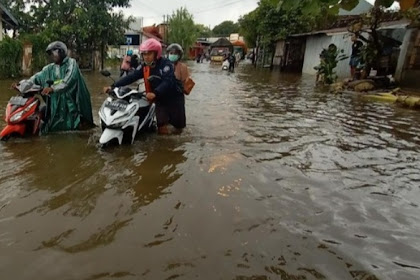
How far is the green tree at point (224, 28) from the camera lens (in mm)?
99312

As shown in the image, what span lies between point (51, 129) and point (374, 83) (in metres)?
12.0

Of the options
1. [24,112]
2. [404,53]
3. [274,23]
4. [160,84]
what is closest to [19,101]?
[24,112]

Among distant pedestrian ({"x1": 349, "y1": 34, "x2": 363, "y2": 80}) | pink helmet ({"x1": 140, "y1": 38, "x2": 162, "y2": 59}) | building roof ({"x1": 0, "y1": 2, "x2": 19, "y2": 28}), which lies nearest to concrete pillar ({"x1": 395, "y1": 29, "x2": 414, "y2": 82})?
distant pedestrian ({"x1": 349, "y1": 34, "x2": 363, "y2": 80})

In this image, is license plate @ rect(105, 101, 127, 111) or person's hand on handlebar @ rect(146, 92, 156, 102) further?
person's hand on handlebar @ rect(146, 92, 156, 102)

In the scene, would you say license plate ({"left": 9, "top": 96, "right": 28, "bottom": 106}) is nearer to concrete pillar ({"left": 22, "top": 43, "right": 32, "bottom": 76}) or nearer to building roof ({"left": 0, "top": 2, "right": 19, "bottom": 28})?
concrete pillar ({"left": 22, "top": 43, "right": 32, "bottom": 76})

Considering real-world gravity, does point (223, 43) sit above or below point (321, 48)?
below

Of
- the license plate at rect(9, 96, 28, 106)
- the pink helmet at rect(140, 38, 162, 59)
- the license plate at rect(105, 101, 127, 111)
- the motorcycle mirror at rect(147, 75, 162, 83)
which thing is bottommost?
the license plate at rect(9, 96, 28, 106)

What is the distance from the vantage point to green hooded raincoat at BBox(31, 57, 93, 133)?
5773 millimetres

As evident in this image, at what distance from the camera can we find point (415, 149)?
19.6 feet

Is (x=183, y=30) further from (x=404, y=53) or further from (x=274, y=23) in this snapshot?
(x=404, y=53)

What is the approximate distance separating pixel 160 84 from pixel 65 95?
1.63 m

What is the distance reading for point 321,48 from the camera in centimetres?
2417

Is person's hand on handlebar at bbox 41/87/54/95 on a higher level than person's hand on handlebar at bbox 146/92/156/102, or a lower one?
lower

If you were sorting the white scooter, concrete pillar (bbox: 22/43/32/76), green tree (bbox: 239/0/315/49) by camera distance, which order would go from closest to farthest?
1. the white scooter
2. concrete pillar (bbox: 22/43/32/76)
3. green tree (bbox: 239/0/315/49)
